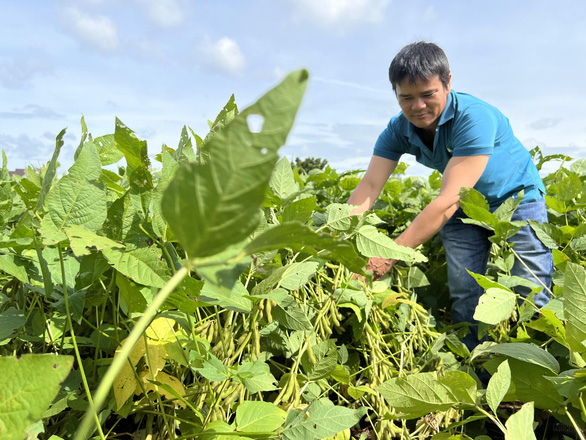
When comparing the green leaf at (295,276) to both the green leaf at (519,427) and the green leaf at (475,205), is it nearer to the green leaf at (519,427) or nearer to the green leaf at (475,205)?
the green leaf at (519,427)

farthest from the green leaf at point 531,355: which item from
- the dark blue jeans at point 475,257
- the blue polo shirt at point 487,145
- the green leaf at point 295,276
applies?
the blue polo shirt at point 487,145

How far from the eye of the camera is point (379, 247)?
1.05 metres

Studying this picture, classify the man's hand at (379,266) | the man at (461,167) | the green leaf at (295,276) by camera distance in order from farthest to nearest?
1. the man at (461,167)
2. the man's hand at (379,266)
3. the green leaf at (295,276)

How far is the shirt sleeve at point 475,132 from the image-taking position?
8.04ft

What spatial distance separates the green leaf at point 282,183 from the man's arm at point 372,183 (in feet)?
5.01

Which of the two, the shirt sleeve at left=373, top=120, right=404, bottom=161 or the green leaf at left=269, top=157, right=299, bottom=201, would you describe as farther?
the shirt sleeve at left=373, top=120, right=404, bottom=161

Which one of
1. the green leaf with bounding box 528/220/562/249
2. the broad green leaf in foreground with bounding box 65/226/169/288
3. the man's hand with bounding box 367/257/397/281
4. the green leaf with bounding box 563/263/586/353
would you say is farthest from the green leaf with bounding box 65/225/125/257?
the green leaf with bounding box 528/220/562/249

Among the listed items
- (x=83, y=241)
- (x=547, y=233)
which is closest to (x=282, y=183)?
(x=83, y=241)

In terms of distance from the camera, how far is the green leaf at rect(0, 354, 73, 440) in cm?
42

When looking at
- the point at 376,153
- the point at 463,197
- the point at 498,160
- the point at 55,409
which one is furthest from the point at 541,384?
the point at 376,153

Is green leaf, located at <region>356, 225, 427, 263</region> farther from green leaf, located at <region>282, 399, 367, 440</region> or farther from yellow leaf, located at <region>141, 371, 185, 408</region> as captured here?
yellow leaf, located at <region>141, 371, 185, 408</region>

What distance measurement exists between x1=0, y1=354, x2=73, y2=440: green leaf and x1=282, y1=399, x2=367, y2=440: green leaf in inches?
20.2

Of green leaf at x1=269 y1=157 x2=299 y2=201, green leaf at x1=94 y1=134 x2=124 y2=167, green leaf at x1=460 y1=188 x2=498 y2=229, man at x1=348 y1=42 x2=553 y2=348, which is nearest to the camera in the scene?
green leaf at x1=94 y1=134 x2=124 y2=167

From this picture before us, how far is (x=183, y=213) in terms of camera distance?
332mm
